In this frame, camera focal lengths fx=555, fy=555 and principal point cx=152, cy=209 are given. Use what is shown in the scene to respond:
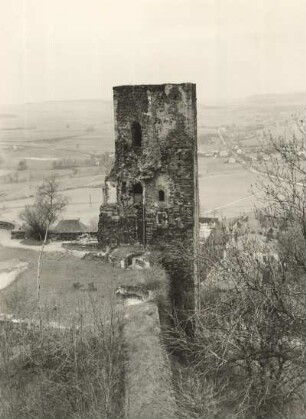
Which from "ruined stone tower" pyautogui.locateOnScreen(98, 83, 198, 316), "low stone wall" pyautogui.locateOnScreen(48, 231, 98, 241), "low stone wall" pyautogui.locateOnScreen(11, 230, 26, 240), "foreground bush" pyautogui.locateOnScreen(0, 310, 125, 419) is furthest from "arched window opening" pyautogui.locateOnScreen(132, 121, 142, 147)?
"low stone wall" pyautogui.locateOnScreen(11, 230, 26, 240)

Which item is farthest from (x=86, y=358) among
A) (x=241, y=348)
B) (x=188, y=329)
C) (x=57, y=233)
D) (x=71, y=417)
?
(x=57, y=233)

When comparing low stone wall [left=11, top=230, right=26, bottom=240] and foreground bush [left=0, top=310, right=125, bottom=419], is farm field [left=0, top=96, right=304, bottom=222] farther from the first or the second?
foreground bush [left=0, top=310, right=125, bottom=419]

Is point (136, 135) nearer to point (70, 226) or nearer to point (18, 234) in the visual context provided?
point (18, 234)

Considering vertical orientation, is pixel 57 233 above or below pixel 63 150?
below

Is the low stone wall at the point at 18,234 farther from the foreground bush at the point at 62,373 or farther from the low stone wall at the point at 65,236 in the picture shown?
the foreground bush at the point at 62,373

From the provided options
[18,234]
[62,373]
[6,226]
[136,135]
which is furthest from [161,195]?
[6,226]

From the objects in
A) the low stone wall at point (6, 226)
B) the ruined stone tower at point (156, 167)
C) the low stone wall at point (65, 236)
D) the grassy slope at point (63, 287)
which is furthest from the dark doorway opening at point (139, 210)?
the low stone wall at point (6, 226)

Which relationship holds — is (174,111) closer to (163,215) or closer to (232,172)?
(163,215)
